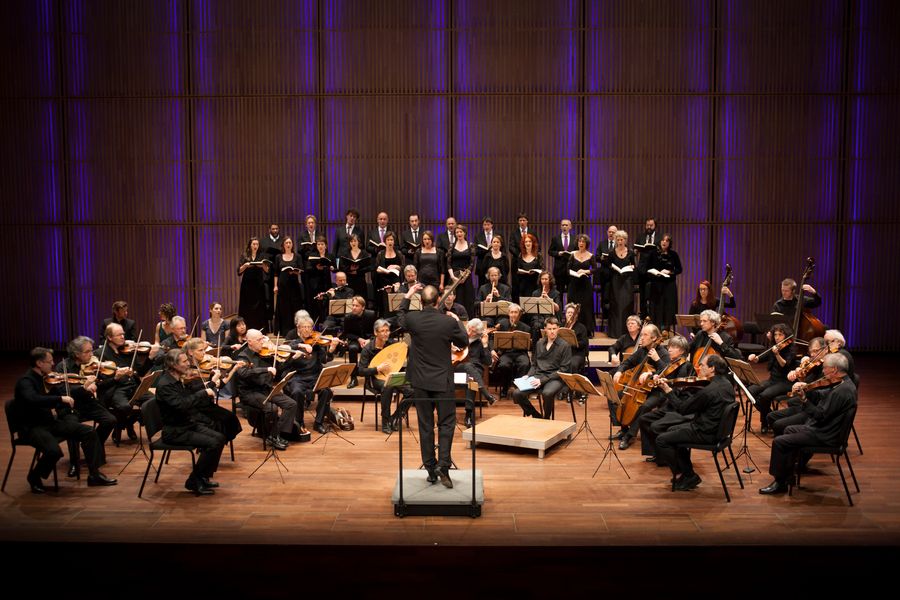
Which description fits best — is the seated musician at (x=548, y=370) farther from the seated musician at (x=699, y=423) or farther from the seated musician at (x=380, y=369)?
the seated musician at (x=699, y=423)

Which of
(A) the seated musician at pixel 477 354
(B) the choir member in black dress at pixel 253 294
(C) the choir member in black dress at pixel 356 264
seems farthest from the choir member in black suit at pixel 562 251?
(B) the choir member in black dress at pixel 253 294

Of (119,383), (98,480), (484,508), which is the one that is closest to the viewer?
(484,508)

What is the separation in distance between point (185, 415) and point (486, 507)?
2.57m

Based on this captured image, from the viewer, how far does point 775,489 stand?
689 cm

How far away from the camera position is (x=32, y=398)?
6.65 m

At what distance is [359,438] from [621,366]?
2806 mm

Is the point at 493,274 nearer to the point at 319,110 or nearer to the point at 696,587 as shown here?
the point at 319,110

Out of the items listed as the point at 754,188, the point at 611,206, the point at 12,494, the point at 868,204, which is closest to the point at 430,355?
the point at 12,494

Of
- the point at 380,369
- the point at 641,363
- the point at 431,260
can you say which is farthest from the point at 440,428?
the point at 431,260

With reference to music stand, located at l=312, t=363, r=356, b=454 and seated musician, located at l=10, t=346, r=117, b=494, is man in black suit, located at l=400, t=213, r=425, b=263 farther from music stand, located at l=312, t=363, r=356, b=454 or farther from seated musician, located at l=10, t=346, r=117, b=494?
seated musician, located at l=10, t=346, r=117, b=494

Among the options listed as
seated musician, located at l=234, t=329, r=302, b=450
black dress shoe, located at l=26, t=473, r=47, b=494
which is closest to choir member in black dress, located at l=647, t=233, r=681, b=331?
seated musician, located at l=234, t=329, r=302, b=450

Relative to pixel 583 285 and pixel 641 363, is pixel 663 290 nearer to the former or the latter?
pixel 583 285

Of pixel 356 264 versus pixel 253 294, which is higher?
pixel 356 264

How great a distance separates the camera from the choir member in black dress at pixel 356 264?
469 inches
